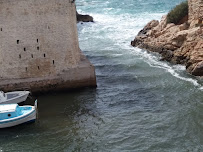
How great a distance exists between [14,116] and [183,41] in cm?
1513

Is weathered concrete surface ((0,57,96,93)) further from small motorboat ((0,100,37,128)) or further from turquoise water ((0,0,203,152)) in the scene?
small motorboat ((0,100,37,128))

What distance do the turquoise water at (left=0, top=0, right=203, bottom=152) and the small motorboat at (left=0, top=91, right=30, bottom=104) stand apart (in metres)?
0.99

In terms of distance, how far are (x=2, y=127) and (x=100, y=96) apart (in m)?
6.20

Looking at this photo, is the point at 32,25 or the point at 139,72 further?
the point at 139,72

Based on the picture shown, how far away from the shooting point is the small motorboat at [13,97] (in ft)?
66.3

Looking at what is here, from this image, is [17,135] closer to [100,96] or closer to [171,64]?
[100,96]

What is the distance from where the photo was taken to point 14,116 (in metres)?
18.2

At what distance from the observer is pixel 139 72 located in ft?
85.6

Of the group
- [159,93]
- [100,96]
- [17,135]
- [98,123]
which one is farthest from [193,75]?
[17,135]

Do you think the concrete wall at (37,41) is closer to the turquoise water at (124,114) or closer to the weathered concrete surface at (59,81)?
the weathered concrete surface at (59,81)

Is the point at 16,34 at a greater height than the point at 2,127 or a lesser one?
greater

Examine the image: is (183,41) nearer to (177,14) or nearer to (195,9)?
(195,9)

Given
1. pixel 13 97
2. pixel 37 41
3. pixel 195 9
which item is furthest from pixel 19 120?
pixel 195 9

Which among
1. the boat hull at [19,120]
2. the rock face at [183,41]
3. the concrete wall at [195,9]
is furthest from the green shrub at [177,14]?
the boat hull at [19,120]
